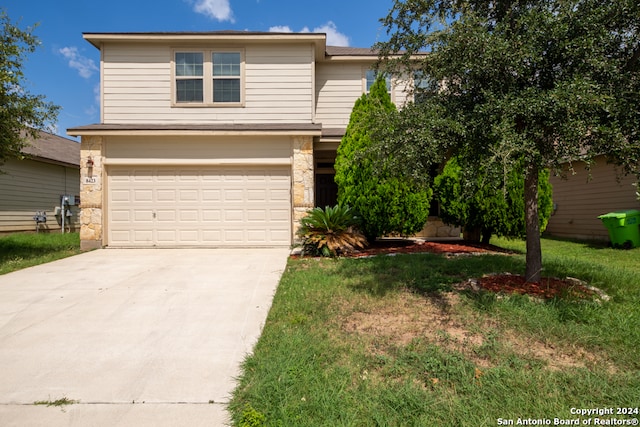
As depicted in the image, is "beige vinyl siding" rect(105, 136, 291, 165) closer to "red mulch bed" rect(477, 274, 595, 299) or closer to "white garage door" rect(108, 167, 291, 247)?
"white garage door" rect(108, 167, 291, 247)

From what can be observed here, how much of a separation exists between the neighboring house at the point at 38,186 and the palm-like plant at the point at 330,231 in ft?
34.6

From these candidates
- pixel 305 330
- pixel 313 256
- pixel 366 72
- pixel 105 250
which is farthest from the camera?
pixel 366 72

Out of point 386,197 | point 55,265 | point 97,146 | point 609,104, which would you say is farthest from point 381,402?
point 97,146

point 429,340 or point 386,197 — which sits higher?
point 386,197

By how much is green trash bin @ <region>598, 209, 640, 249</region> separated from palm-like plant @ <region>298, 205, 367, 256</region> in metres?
7.66

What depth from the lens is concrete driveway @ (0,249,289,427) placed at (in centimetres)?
260

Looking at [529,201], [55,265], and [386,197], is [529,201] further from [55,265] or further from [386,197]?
[55,265]

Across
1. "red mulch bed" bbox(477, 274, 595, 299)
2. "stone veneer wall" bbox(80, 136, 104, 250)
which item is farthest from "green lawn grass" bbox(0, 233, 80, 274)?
"red mulch bed" bbox(477, 274, 595, 299)

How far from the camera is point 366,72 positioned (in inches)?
459

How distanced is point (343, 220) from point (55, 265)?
20.3 feet

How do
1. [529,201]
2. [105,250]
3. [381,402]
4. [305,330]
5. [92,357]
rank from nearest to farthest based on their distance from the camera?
[381,402]
[92,357]
[305,330]
[529,201]
[105,250]

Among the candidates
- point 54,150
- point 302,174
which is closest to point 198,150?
point 302,174

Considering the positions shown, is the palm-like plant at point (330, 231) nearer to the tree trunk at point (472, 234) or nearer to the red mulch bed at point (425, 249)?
the red mulch bed at point (425, 249)

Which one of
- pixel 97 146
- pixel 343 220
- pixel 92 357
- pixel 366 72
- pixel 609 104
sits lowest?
pixel 92 357
